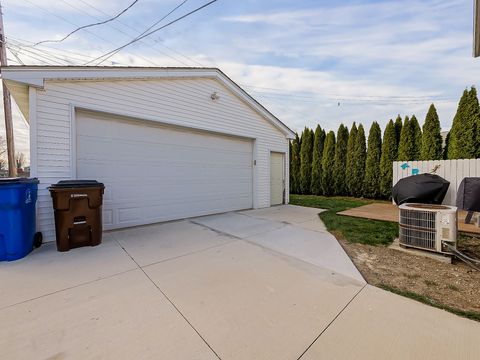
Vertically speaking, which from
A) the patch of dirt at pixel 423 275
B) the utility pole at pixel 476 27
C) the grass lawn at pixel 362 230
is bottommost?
the patch of dirt at pixel 423 275

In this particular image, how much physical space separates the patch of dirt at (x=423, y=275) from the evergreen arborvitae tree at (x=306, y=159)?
9648mm

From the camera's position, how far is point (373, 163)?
10.6 meters

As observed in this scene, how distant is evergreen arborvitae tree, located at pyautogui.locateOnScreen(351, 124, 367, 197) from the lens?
36.0 ft

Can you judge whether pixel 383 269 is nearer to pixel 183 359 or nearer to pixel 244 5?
pixel 183 359

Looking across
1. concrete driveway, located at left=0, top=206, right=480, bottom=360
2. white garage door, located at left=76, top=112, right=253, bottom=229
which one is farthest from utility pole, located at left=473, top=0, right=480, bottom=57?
white garage door, located at left=76, top=112, right=253, bottom=229

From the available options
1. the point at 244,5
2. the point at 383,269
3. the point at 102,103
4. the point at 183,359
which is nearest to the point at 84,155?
the point at 102,103

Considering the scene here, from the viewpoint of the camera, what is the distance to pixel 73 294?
2160mm

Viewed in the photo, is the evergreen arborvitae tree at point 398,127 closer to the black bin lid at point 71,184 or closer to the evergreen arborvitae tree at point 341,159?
the evergreen arborvitae tree at point 341,159

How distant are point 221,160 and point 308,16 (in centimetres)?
429

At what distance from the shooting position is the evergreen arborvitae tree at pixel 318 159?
12.5 metres

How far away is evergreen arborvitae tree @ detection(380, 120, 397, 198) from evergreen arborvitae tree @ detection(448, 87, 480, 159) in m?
2.12

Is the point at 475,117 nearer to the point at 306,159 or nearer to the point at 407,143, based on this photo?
the point at 407,143

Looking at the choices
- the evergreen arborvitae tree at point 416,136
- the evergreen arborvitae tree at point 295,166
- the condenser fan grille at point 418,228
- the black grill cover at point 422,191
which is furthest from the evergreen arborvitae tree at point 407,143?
the condenser fan grille at point 418,228

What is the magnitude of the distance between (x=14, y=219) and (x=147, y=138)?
281cm
